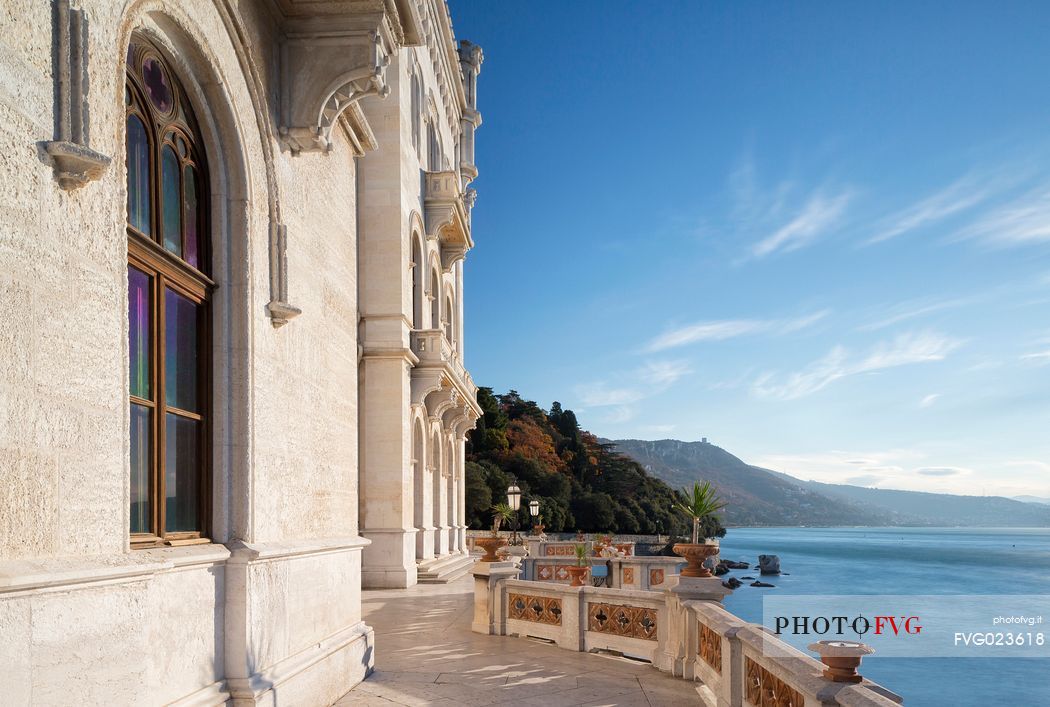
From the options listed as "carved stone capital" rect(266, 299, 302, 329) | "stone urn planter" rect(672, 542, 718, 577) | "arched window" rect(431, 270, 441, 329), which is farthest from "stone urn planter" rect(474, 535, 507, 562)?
"arched window" rect(431, 270, 441, 329)

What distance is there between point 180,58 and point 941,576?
380 ft

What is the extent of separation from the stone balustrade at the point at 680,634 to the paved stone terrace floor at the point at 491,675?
0.22 meters

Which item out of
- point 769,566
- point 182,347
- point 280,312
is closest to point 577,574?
point 280,312

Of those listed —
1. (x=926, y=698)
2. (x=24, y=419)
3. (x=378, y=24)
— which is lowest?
(x=926, y=698)

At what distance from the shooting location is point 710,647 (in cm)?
917

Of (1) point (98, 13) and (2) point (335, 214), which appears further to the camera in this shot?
(2) point (335, 214)

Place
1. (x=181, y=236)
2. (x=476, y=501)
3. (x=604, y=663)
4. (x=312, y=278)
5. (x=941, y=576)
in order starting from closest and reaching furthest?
(x=181, y=236), (x=312, y=278), (x=604, y=663), (x=476, y=501), (x=941, y=576)

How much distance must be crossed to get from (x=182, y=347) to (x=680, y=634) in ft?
22.4

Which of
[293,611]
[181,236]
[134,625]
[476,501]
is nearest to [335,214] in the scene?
[181,236]

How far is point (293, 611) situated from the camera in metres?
7.36

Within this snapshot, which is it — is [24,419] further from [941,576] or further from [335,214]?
[941,576]

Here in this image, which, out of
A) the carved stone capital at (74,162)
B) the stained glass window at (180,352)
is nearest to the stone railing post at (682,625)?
the stained glass window at (180,352)

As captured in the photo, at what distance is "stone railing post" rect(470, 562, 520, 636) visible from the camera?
534 inches

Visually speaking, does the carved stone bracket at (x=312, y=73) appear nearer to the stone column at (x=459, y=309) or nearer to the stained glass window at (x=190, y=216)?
the stained glass window at (x=190, y=216)
